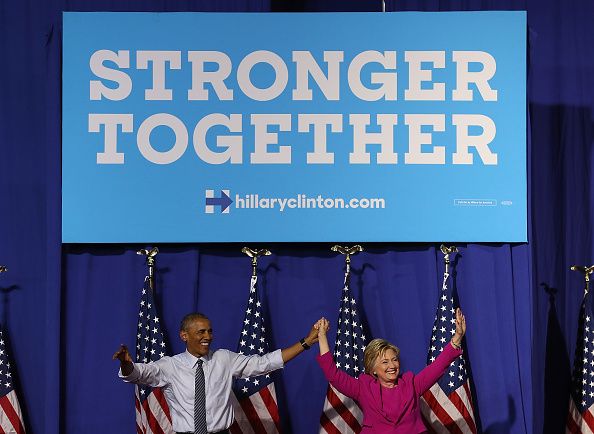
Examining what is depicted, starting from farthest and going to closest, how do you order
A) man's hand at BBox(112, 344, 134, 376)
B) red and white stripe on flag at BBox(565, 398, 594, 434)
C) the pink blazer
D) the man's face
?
red and white stripe on flag at BBox(565, 398, 594, 434) → the man's face → the pink blazer → man's hand at BBox(112, 344, 134, 376)

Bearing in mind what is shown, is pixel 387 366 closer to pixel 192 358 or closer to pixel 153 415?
pixel 192 358

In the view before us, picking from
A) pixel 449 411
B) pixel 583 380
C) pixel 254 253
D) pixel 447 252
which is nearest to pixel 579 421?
pixel 583 380

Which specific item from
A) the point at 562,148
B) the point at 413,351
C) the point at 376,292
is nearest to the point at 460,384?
the point at 413,351

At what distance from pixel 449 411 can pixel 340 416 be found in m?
0.73

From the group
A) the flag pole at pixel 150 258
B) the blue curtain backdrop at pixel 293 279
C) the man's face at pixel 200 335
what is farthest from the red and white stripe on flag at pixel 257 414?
the flag pole at pixel 150 258

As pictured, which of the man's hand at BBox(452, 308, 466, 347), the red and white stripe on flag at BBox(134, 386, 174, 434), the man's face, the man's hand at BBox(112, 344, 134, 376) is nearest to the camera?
the man's hand at BBox(112, 344, 134, 376)

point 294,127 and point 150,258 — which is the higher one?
point 294,127

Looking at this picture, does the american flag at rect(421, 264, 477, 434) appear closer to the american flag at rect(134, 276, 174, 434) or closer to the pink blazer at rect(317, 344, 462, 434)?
the pink blazer at rect(317, 344, 462, 434)

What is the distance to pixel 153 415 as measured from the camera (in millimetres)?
6824

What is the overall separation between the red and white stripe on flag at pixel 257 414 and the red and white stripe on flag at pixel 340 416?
1.08 feet

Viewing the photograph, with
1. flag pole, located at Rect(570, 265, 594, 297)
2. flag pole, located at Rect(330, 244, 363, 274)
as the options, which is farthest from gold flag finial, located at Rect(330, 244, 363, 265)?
flag pole, located at Rect(570, 265, 594, 297)

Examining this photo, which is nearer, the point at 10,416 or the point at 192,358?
the point at 192,358

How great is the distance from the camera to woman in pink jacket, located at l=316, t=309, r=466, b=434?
5.89 m

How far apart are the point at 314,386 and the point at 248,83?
214cm
